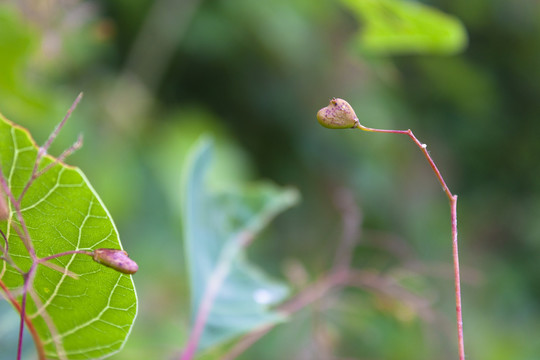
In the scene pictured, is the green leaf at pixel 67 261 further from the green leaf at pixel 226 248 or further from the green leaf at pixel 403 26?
the green leaf at pixel 403 26

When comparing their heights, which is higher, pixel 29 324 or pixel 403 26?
pixel 403 26

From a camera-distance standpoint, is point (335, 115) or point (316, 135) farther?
point (316, 135)

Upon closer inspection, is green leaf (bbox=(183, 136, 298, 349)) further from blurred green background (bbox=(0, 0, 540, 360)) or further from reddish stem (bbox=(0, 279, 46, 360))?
reddish stem (bbox=(0, 279, 46, 360))

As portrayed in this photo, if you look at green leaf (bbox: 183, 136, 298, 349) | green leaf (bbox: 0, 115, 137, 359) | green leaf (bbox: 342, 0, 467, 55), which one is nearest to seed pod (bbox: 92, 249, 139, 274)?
green leaf (bbox: 0, 115, 137, 359)

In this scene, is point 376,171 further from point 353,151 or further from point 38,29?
point 38,29

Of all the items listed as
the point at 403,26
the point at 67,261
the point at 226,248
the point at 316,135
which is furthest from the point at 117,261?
the point at 316,135

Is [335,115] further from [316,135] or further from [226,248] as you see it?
[316,135]
